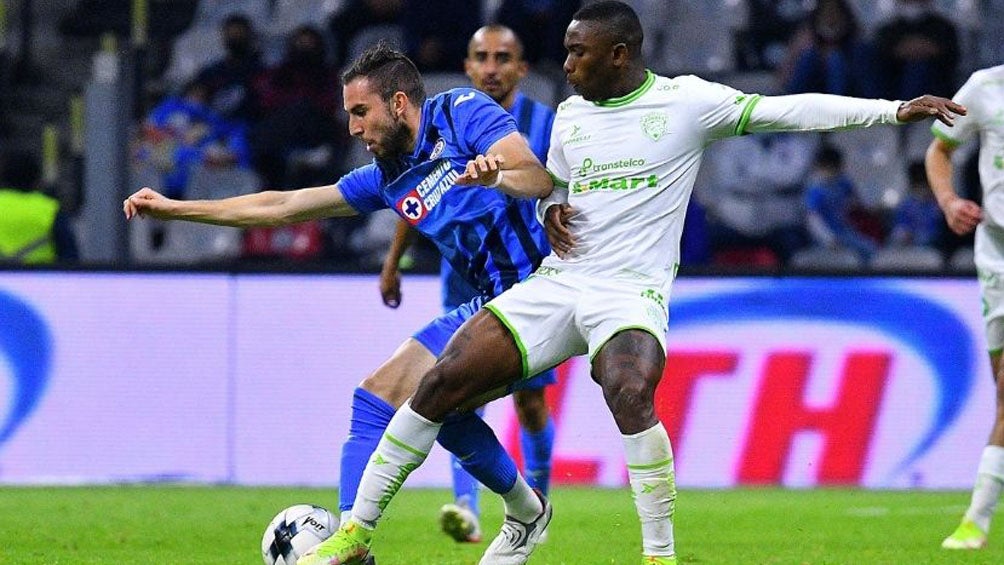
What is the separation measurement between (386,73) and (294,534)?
165 cm

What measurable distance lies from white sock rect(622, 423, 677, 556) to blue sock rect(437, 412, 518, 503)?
2.46 ft

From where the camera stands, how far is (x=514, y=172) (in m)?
6.02

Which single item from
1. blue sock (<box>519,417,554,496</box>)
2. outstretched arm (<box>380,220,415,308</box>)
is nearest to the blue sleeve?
outstretched arm (<box>380,220,415,308</box>)

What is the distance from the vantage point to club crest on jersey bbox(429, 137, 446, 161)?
631 cm

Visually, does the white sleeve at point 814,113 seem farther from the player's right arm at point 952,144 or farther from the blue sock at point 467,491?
the blue sock at point 467,491

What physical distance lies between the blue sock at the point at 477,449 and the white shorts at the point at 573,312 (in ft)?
1.41

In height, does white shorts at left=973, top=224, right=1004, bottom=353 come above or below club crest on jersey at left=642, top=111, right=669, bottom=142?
below

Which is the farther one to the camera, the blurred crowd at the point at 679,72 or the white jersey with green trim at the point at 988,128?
the blurred crowd at the point at 679,72

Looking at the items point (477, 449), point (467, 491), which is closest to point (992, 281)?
point (467, 491)

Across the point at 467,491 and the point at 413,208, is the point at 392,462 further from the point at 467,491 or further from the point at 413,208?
the point at 467,491

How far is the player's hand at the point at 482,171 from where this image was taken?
18.8 feet

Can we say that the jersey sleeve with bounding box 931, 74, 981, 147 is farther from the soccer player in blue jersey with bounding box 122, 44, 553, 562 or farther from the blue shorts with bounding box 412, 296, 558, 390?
the blue shorts with bounding box 412, 296, 558, 390

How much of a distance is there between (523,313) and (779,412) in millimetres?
5697

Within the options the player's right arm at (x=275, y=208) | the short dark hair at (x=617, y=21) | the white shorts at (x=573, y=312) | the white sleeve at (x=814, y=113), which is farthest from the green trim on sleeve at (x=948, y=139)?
the player's right arm at (x=275, y=208)
